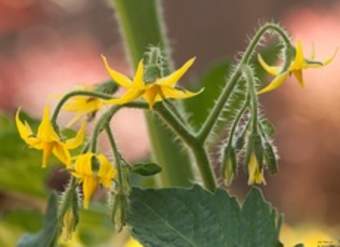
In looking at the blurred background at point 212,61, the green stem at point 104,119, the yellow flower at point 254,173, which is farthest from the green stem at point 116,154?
the blurred background at point 212,61

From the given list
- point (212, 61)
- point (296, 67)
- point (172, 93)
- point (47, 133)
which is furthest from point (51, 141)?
point (212, 61)

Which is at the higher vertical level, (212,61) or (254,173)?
(212,61)

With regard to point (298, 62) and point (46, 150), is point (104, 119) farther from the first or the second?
point (298, 62)

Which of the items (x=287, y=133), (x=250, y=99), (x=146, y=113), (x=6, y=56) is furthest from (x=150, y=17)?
(x=6, y=56)

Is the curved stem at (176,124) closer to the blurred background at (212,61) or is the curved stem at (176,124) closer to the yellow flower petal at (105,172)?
the yellow flower petal at (105,172)

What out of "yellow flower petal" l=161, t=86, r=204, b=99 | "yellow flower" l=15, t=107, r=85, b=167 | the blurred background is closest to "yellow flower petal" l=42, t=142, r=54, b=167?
"yellow flower" l=15, t=107, r=85, b=167

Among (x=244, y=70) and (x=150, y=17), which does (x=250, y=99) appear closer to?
(x=244, y=70)
